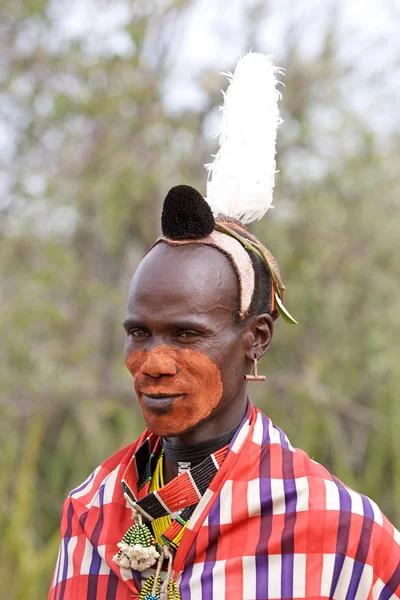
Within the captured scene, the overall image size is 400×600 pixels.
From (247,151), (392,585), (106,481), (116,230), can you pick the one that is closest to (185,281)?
(247,151)

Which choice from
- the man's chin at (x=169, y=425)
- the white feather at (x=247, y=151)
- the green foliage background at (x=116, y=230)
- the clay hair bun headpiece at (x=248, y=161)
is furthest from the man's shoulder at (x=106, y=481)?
the green foliage background at (x=116, y=230)

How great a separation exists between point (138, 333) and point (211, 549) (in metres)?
0.62

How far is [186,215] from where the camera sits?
2369mm

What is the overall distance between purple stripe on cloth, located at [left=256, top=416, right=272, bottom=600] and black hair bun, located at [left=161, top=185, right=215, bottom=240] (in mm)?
625

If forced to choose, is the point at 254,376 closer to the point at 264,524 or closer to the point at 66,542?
the point at 264,524

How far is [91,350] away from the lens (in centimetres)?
813

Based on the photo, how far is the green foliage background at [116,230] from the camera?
721 cm

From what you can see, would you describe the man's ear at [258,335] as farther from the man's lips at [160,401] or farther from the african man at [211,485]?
the man's lips at [160,401]

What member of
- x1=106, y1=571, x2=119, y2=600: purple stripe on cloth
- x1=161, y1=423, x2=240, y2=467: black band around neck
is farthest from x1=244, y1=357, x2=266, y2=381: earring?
x1=106, y1=571, x2=119, y2=600: purple stripe on cloth

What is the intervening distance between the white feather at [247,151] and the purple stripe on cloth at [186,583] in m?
1.07

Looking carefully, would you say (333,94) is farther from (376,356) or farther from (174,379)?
(174,379)

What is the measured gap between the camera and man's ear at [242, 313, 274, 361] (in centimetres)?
245

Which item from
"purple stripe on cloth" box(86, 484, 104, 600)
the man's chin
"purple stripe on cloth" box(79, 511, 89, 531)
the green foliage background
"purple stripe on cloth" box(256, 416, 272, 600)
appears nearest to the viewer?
"purple stripe on cloth" box(256, 416, 272, 600)

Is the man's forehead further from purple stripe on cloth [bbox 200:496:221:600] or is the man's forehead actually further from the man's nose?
purple stripe on cloth [bbox 200:496:221:600]
